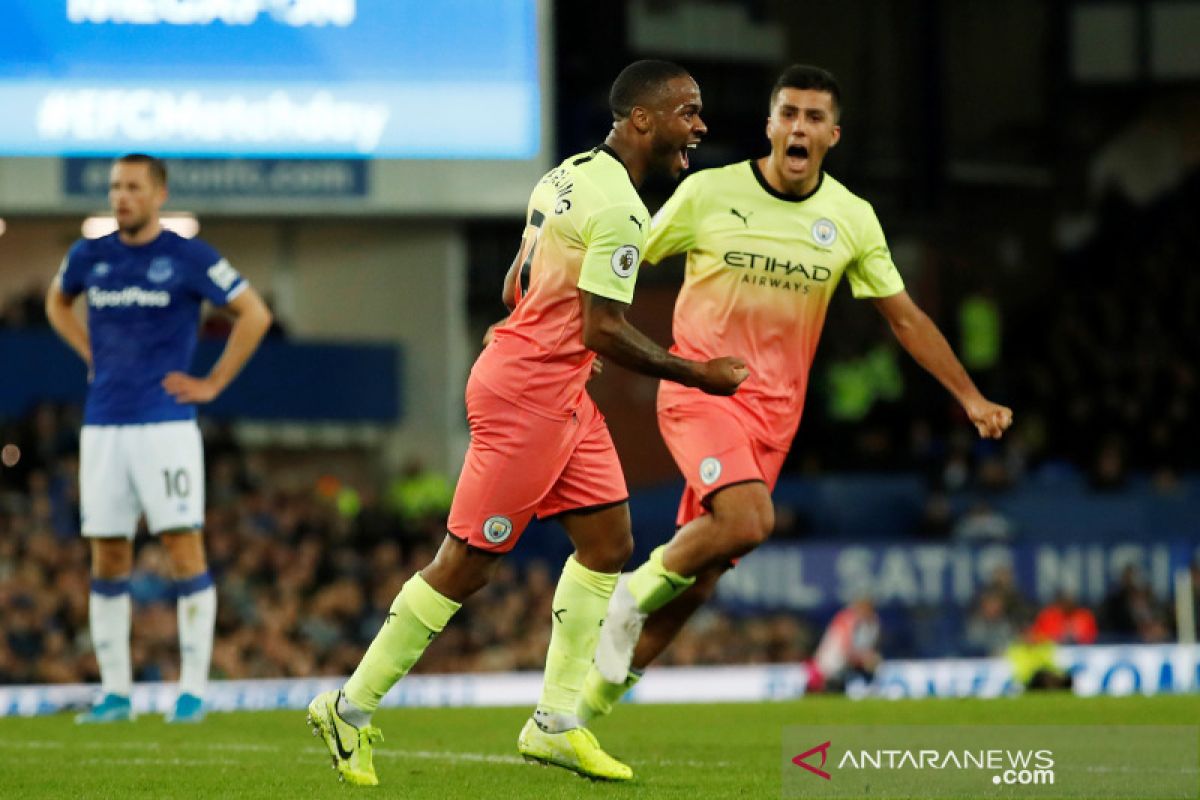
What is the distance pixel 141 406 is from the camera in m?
10.1

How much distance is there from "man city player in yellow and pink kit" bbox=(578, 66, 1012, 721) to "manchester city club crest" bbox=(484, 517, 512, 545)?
1699 millimetres

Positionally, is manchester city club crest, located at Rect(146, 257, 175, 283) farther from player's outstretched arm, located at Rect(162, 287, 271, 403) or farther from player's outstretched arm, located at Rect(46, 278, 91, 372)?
player's outstretched arm, located at Rect(46, 278, 91, 372)

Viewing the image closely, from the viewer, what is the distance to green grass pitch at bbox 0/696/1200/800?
704 centimetres

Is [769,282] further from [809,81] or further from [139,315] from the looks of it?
[139,315]

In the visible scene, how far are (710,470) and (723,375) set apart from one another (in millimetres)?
1654

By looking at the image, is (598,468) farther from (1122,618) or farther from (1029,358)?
(1029,358)

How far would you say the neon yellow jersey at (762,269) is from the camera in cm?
888

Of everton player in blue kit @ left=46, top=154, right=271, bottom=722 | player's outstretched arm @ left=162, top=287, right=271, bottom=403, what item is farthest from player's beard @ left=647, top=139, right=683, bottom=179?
player's outstretched arm @ left=162, top=287, right=271, bottom=403

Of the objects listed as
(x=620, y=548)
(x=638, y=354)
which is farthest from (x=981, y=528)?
(x=638, y=354)

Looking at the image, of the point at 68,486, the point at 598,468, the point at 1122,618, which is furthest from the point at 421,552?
the point at 598,468

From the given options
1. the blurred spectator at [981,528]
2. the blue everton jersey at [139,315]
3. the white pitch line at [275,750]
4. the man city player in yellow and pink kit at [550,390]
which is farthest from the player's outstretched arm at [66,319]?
the blurred spectator at [981,528]

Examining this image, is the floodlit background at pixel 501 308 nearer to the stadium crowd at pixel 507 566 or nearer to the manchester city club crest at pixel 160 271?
the stadium crowd at pixel 507 566

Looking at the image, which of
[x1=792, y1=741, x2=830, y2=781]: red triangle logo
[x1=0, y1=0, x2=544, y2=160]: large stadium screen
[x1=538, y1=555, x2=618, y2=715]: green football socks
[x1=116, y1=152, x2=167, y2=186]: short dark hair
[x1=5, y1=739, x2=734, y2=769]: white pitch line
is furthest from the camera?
[x1=0, y1=0, x2=544, y2=160]: large stadium screen

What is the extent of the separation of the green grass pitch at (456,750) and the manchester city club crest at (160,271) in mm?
2119
